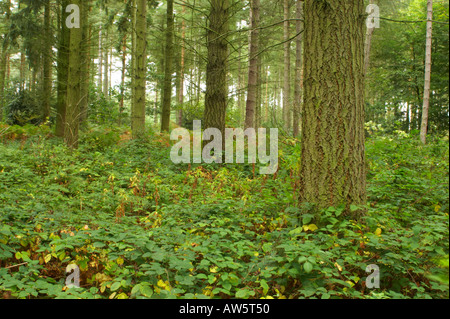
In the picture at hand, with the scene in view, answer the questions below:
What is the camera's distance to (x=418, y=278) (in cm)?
279

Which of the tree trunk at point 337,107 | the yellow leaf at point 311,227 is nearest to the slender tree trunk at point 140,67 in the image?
the tree trunk at point 337,107

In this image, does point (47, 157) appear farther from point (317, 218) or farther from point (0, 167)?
point (317, 218)

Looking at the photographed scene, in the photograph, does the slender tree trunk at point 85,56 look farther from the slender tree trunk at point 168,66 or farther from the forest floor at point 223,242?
the forest floor at point 223,242

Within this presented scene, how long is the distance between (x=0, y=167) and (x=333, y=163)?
5959mm

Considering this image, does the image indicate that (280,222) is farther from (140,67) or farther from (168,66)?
(168,66)

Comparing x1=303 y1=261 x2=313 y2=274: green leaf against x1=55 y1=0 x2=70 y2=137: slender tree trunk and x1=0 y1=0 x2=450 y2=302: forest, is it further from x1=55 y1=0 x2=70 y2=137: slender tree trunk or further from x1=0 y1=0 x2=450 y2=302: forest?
x1=55 y1=0 x2=70 y2=137: slender tree trunk

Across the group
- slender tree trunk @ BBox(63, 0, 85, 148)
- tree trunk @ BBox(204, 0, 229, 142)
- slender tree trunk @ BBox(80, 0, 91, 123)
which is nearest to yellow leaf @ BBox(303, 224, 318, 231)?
tree trunk @ BBox(204, 0, 229, 142)

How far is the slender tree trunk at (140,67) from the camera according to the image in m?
9.71

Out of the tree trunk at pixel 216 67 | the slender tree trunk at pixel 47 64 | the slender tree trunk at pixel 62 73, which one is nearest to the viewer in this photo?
the tree trunk at pixel 216 67

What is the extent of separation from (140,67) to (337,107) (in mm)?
7712

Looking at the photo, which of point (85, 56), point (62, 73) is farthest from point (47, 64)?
point (85, 56)

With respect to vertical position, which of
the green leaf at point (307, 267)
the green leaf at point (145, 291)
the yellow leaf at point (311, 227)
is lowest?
the green leaf at point (145, 291)

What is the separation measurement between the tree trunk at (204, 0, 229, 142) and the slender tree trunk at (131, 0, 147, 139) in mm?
2753

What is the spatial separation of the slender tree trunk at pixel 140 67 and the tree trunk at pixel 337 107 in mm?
6962
